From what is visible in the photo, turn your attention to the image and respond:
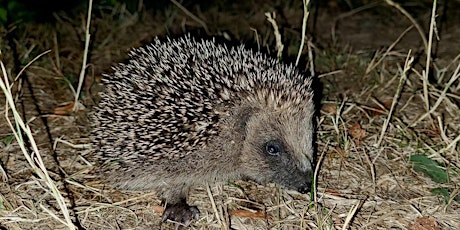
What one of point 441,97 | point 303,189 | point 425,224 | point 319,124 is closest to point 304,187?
point 303,189

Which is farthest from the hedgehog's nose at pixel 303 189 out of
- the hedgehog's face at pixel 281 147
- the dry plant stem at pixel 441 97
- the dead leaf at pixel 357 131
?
the dry plant stem at pixel 441 97

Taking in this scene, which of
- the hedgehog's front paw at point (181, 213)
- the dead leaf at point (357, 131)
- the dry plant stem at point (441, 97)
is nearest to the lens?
the hedgehog's front paw at point (181, 213)

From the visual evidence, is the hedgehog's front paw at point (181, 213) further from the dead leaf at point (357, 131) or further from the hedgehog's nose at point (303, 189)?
the dead leaf at point (357, 131)

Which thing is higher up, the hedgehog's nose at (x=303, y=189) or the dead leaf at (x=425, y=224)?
the hedgehog's nose at (x=303, y=189)

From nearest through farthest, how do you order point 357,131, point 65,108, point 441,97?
point 441,97
point 357,131
point 65,108

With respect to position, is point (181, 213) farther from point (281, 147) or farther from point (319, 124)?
point (319, 124)

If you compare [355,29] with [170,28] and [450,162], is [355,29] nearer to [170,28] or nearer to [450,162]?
[170,28]

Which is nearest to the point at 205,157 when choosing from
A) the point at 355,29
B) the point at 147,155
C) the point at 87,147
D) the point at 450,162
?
the point at 147,155
